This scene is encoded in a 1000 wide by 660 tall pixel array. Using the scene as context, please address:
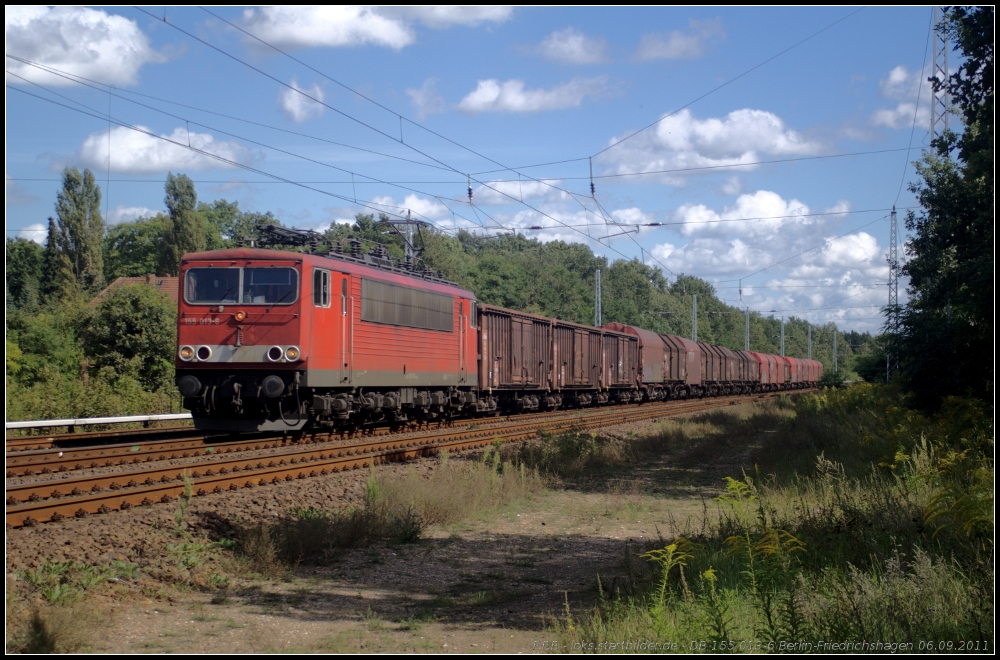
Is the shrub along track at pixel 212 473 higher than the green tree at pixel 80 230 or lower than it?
lower

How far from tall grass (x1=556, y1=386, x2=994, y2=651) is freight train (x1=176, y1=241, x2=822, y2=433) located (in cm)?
906

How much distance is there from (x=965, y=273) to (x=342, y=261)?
1191 cm

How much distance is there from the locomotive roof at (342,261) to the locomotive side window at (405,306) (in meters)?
0.22

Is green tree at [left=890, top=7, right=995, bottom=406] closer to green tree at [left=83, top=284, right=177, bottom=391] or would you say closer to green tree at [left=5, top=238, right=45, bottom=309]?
green tree at [left=83, top=284, right=177, bottom=391]

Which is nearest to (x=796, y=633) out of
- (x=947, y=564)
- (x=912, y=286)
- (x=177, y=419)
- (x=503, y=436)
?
(x=947, y=564)

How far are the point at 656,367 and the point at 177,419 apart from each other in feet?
87.4

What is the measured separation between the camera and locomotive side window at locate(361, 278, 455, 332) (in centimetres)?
1802

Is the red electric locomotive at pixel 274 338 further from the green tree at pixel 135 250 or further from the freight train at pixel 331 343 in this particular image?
the green tree at pixel 135 250

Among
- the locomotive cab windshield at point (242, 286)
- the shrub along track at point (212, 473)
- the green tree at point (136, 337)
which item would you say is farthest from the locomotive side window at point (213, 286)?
the green tree at point (136, 337)

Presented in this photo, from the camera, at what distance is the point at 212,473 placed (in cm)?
1219

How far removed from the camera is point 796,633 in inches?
195

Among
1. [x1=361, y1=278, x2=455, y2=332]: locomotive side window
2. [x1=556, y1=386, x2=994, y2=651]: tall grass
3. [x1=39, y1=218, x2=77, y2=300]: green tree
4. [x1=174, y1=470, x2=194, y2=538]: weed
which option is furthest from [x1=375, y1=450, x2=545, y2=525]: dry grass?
[x1=39, y1=218, x2=77, y2=300]: green tree

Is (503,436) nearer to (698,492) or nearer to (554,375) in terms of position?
(698,492)

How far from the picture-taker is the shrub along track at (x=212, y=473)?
30.3 ft
